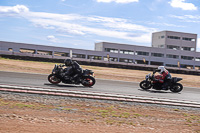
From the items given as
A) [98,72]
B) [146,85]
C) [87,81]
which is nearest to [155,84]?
[146,85]

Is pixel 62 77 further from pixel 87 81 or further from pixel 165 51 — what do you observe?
pixel 165 51

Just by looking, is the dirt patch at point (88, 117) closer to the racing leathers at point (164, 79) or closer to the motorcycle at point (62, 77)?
the motorcycle at point (62, 77)

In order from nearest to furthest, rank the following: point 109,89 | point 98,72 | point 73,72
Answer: point 109,89, point 73,72, point 98,72

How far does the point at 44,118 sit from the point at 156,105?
17.1 ft

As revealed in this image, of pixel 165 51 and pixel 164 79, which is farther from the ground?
pixel 165 51

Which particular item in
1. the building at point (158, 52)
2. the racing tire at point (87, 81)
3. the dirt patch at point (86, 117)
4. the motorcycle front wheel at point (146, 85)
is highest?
the building at point (158, 52)

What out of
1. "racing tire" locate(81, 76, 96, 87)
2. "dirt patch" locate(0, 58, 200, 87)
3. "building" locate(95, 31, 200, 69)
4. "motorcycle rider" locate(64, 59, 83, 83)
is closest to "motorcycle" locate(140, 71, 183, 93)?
"racing tire" locate(81, 76, 96, 87)

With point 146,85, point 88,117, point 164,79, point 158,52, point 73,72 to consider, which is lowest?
point 88,117

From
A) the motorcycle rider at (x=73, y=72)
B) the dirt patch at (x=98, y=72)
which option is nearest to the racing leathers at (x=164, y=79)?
the motorcycle rider at (x=73, y=72)

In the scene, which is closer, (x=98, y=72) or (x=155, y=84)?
(x=155, y=84)

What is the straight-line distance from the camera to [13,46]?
246 ft

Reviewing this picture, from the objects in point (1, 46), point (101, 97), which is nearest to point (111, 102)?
point (101, 97)

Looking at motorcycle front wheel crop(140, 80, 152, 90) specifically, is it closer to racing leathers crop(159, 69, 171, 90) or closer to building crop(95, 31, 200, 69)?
racing leathers crop(159, 69, 171, 90)

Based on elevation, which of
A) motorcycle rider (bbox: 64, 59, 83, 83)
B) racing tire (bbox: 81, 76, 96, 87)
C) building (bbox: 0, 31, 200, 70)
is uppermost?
building (bbox: 0, 31, 200, 70)
